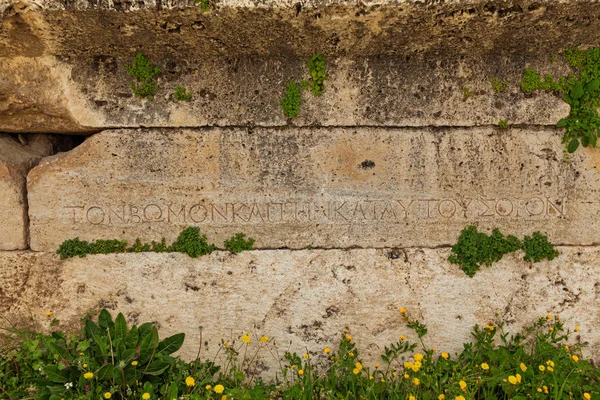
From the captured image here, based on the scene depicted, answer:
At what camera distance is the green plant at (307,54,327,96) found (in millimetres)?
2805

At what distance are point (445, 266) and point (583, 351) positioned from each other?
1.21 metres

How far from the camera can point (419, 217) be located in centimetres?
294

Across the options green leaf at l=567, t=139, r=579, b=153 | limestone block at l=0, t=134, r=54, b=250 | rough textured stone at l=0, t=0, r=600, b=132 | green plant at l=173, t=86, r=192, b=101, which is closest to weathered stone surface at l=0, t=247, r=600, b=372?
limestone block at l=0, t=134, r=54, b=250

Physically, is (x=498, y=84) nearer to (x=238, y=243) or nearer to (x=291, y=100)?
(x=291, y=100)

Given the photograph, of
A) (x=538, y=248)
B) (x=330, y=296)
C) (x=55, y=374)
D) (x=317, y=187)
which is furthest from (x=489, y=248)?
(x=55, y=374)

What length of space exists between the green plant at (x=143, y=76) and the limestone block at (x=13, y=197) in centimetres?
98

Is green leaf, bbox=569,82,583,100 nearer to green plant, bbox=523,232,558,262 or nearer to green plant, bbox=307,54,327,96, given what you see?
green plant, bbox=523,232,558,262

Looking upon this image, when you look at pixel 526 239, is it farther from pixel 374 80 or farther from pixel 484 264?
pixel 374 80

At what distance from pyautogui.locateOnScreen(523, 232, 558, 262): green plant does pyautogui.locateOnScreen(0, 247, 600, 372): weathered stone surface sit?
6cm

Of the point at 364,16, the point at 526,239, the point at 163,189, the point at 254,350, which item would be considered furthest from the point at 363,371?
the point at 364,16

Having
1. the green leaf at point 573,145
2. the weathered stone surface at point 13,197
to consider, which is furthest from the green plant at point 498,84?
the weathered stone surface at point 13,197

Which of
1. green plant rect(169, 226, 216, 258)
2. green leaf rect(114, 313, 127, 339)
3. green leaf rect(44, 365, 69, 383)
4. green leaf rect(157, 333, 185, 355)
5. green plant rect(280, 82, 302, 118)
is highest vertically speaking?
green plant rect(280, 82, 302, 118)

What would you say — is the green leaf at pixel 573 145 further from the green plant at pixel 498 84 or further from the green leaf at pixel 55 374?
the green leaf at pixel 55 374

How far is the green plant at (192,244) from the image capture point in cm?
289
